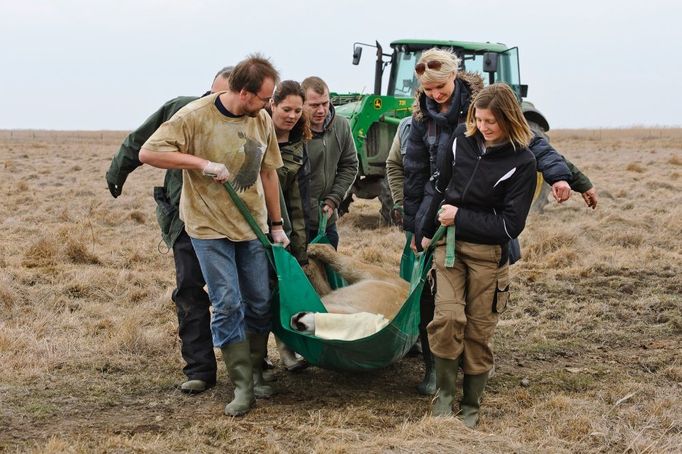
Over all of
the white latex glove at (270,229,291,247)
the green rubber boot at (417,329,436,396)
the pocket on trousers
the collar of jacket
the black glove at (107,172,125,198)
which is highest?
the collar of jacket

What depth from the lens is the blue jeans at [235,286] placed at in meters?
3.80

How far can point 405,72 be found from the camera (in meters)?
11.0

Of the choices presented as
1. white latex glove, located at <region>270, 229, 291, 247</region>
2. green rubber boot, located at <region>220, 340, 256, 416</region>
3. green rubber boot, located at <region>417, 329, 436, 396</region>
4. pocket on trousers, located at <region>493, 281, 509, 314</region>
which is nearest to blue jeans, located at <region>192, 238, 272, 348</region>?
green rubber boot, located at <region>220, 340, 256, 416</region>

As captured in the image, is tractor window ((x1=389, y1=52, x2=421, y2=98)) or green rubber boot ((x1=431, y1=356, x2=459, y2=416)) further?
tractor window ((x1=389, y1=52, x2=421, y2=98))

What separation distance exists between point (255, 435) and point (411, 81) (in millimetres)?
8025

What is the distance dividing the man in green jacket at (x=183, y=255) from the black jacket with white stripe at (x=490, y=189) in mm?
1325

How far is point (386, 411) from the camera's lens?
3.94 m

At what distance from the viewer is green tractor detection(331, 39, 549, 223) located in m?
10.5

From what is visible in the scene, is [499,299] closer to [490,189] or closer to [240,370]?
[490,189]

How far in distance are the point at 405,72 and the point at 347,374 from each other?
281 inches

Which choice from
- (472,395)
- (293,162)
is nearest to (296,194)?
(293,162)

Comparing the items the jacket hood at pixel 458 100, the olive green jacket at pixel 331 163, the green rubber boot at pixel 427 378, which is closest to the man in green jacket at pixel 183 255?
the olive green jacket at pixel 331 163

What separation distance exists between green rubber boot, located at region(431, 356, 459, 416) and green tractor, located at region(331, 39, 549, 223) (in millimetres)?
6734

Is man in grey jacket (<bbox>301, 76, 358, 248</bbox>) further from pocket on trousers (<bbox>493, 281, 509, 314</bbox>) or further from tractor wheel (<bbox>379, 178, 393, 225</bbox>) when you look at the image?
tractor wheel (<bbox>379, 178, 393, 225</bbox>)
